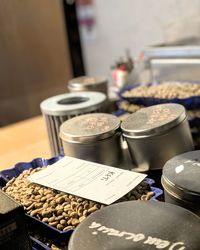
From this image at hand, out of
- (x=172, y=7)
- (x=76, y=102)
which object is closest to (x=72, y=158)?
(x=76, y=102)

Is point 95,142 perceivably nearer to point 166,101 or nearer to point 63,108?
point 63,108

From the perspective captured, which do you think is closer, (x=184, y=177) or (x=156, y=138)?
(x=184, y=177)

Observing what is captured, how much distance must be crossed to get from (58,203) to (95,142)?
189 mm

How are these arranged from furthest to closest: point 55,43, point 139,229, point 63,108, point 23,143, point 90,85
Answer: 1. point 55,43
2. point 23,143
3. point 90,85
4. point 63,108
5. point 139,229

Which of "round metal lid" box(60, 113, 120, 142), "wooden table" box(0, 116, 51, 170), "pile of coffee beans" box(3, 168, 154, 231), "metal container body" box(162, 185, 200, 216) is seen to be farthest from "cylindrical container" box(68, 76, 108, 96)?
"metal container body" box(162, 185, 200, 216)

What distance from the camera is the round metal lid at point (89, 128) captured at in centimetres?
86

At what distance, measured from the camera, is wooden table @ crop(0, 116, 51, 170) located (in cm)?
128

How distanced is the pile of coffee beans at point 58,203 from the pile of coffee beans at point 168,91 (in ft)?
1.60

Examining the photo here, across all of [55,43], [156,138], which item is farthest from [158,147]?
[55,43]

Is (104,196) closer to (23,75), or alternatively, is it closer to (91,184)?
(91,184)

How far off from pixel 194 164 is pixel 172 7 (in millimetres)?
1254

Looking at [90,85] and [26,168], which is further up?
[90,85]

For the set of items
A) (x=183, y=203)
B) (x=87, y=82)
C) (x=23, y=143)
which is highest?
(x=87, y=82)

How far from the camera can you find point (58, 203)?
28.4 inches
